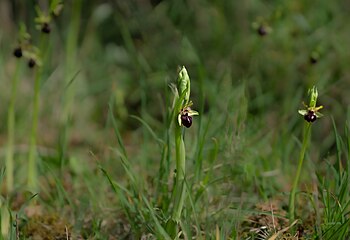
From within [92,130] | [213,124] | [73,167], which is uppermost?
[213,124]

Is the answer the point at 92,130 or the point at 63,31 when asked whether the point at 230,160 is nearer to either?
the point at 92,130

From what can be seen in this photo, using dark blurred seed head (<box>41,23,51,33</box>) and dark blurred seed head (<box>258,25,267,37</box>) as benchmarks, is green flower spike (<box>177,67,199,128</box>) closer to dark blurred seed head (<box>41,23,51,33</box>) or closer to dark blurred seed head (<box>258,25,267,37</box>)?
dark blurred seed head (<box>41,23,51,33</box>)

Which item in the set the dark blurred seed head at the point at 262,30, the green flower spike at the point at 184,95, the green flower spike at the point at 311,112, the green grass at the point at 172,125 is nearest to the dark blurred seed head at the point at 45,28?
the green grass at the point at 172,125

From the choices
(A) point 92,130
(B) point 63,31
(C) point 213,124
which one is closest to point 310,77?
(C) point 213,124

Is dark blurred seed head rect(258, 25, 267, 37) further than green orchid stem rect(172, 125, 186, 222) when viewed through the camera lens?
Yes

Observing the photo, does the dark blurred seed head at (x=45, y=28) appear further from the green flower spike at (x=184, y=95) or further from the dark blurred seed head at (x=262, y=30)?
the dark blurred seed head at (x=262, y=30)

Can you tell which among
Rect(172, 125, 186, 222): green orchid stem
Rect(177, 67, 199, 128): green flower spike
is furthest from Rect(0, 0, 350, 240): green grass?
Rect(177, 67, 199, 128): green flower spike

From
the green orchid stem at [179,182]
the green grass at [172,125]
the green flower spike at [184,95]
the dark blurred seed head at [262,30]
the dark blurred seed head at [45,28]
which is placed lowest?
the green grass at [172,125]

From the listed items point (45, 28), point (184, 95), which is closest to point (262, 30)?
point (45, 28)
